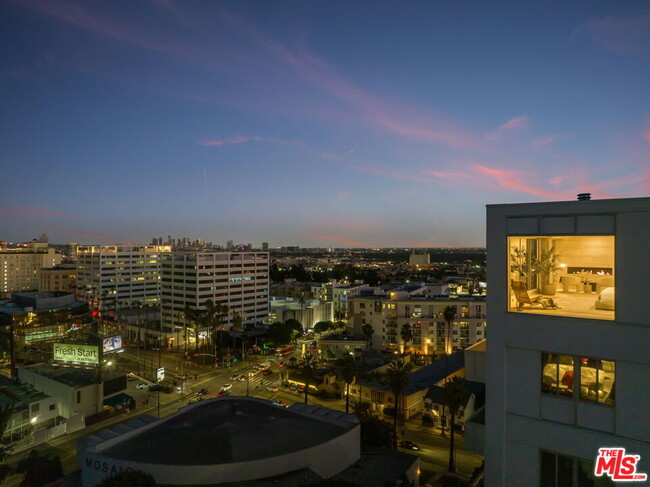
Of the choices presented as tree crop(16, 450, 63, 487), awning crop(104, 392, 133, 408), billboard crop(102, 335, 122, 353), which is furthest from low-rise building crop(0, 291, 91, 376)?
tree crop(16, 450, 63, 487)

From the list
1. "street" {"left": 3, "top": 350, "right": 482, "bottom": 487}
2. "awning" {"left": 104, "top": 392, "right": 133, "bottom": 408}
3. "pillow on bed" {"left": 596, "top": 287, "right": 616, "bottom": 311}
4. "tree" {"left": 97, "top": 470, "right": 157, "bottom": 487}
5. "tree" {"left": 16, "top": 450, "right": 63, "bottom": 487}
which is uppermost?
"pillow on bed" {"left": 596, "top": 287, "right": 616, "bottom": 311}

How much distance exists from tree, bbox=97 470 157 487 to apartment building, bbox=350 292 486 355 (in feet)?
160

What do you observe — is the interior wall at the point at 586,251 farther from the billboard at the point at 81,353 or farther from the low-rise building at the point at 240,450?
the billboard at the point at 81,353

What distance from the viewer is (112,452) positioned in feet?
68.6

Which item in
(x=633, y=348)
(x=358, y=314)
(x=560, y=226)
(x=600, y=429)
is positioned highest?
(x=560, y=226)

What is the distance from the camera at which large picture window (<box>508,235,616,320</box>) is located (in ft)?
25.6

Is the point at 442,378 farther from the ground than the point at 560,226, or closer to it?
closer to it

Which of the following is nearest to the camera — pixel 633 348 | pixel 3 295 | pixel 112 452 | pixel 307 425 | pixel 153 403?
pixel 633 348

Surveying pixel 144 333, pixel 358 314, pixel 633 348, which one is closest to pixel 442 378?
pixel 358 314

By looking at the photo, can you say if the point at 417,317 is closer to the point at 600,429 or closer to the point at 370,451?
the point at 370,451

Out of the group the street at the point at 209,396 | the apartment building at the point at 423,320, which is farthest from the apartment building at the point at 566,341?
the apartment building at the point at 423,320

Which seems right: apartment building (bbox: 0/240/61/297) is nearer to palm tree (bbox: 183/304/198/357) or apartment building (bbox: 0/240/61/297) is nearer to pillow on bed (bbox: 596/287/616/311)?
palm tree (bbox: 183/304/198/357)

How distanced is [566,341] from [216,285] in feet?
241

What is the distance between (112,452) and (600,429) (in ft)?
72.1
